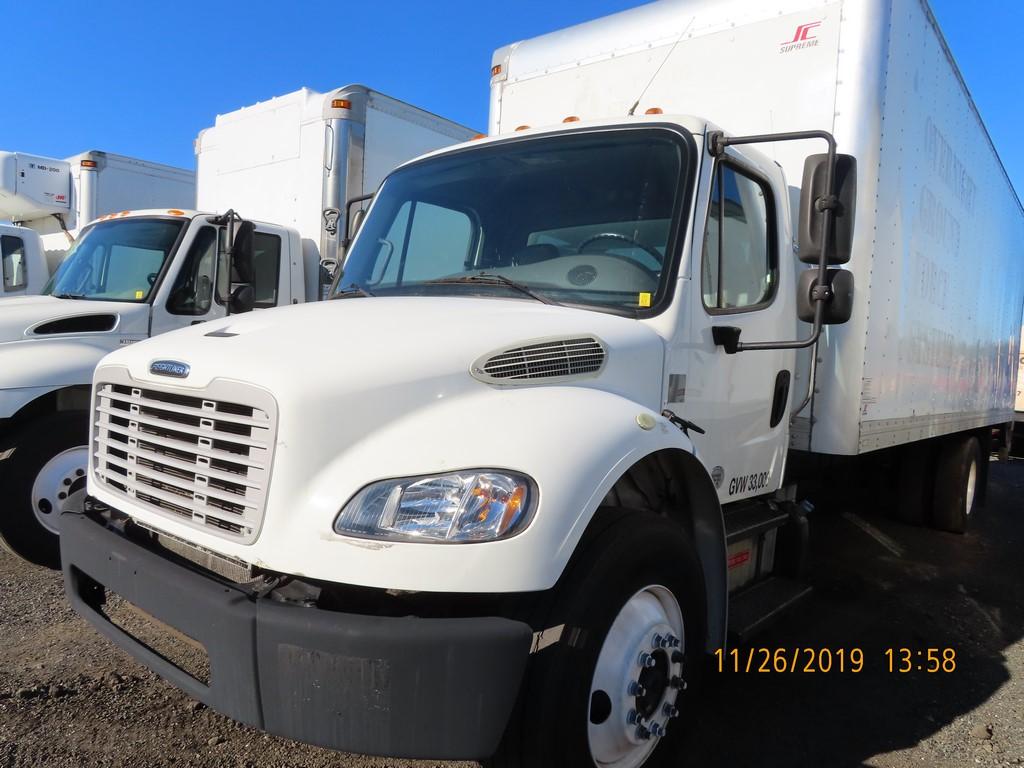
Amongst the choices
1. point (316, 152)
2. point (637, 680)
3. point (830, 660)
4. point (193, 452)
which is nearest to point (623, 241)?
point (637, 680)

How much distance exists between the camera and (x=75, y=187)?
10.0 meters

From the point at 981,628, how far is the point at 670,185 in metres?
3.47

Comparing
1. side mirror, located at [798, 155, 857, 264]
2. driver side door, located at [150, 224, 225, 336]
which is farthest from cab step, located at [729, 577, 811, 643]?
driver side door, located at [150, 224, 225, 336]

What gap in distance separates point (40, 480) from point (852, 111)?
16.2 ft

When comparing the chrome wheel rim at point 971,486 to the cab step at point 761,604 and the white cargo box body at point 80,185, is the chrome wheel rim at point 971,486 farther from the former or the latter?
the white cargo box body at point 80,185

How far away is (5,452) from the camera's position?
4.36 metres

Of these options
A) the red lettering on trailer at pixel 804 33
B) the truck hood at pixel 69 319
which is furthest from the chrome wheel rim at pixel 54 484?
the red lettering on trailer at pixel 804 33

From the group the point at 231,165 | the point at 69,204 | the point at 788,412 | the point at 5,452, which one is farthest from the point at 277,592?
the point at 69,204

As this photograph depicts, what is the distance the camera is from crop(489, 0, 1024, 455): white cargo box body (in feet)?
12.1

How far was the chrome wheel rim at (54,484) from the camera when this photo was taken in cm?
448

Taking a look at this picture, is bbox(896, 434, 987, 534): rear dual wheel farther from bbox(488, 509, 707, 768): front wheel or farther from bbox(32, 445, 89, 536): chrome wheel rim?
bbox(32, 445, 89, 536): chrome wheel rim

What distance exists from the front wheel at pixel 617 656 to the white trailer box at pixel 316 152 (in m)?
4.28

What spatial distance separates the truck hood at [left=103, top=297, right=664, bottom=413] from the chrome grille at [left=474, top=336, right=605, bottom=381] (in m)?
0.02

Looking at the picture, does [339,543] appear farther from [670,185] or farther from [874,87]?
[874,87]
